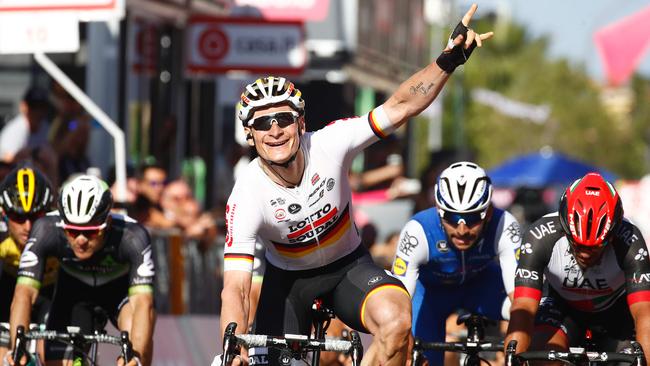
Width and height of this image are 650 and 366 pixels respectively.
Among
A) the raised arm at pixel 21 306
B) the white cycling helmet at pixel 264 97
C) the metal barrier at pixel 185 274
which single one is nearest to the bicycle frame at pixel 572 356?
the white cycling helmet at pixel 264 97

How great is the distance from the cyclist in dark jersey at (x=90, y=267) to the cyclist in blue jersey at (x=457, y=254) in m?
1.68

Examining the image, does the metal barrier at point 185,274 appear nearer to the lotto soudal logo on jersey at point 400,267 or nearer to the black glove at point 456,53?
the lotto soudal logo on jersey at point 400,267

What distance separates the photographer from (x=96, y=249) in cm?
886

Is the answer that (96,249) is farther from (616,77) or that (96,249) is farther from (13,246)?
(616,77)

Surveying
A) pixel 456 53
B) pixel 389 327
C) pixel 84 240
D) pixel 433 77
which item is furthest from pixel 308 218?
pixel 84 240

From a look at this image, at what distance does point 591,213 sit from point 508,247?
1.71 m

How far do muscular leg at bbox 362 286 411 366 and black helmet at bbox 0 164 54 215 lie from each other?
9.94ft

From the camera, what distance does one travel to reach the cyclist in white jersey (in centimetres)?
711

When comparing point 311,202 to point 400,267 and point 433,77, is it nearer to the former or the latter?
point 433,77

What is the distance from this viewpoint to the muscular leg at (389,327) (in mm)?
6973

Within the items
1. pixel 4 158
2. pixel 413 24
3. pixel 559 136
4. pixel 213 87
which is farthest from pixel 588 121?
pixel 4 158

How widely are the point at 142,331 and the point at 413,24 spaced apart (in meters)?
28.1

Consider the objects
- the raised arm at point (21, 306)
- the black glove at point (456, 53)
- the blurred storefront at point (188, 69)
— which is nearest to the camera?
the black glove at point (456, 53)

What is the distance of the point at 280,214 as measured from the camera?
747 centimetres
